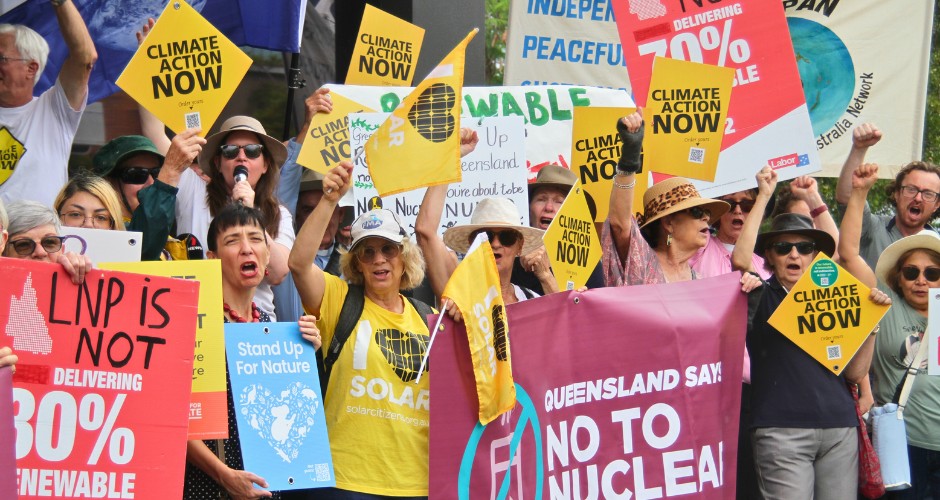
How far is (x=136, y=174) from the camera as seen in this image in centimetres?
609

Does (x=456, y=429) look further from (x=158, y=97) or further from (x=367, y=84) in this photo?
(x=367, y=84)

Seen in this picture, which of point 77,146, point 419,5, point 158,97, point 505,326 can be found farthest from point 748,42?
point 77,146

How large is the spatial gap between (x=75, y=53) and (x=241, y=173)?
2.93ft

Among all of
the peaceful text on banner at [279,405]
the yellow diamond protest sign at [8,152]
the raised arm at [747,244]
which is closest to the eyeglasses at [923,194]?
the raised arm at [747,244]

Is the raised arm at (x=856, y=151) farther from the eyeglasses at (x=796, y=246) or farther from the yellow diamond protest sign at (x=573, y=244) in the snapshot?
the yellow diamond protest sign at (x=573, y=244)

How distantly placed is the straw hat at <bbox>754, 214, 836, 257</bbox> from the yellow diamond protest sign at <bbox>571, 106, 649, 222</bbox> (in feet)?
2.74

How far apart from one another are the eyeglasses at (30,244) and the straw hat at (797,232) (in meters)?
3.62

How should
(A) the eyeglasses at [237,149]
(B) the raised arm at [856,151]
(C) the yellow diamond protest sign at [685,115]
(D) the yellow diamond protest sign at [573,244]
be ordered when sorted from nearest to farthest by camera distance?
(D) the yellow diamond protest sign at [573,244], (A) the eyeglasses at [237,149], (C) the yellow diamond protest sign at [685,115], (B) the raised arm at [856,151]

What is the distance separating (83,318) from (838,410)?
12.0ft

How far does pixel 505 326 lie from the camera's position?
5637mm

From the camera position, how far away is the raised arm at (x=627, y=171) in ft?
21.0

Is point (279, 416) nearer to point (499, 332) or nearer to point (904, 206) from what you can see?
point (499, 332)

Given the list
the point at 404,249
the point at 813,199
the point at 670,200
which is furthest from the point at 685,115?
the point at 404,249

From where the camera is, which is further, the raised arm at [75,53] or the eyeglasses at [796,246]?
the eyeglasses at [796,246]
